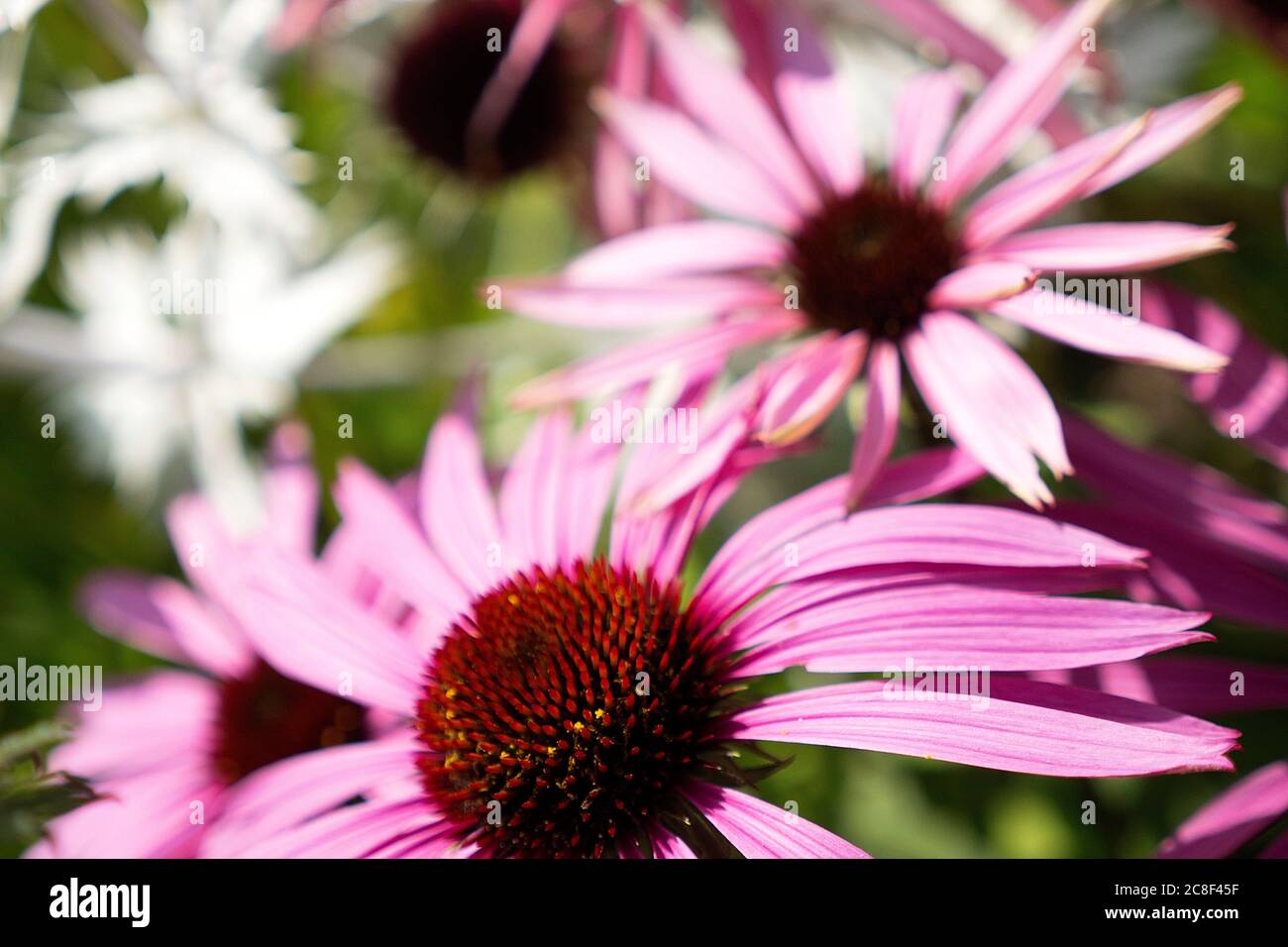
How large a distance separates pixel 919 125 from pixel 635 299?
0.78 ft

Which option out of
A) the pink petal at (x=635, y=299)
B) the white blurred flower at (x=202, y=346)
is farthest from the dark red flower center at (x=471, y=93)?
the pink petal at (x=635, y=299)

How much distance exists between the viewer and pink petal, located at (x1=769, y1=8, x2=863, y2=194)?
75cm

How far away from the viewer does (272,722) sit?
31.7 inches

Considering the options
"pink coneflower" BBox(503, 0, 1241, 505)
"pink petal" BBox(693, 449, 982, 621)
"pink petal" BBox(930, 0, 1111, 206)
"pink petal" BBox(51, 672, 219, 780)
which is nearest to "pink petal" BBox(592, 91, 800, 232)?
"pink coneflower" BBox(503, 0, 1241, 505)

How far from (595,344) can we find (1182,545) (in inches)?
23.4

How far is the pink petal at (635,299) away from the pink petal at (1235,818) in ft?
1.30

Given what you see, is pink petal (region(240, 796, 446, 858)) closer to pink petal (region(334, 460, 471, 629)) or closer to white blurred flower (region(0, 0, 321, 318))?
pink petal (region(334, 460, 471, 629))

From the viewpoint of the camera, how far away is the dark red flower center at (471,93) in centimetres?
104

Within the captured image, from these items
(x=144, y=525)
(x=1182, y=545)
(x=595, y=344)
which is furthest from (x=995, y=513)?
(x=144, y=525)

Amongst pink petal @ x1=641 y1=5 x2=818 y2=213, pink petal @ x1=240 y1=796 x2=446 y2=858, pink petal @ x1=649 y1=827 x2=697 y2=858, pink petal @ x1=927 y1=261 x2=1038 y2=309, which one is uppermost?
pink petal @ x1=641 y1=5 x2=818 y2=213

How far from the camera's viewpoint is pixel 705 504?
2.12 feet

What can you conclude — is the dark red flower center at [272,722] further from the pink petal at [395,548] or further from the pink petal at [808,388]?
the pink petal at [808,388]

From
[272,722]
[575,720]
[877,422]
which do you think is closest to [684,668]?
[575,720]

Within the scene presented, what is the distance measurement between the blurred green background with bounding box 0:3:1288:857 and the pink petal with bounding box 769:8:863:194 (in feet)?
0.64
